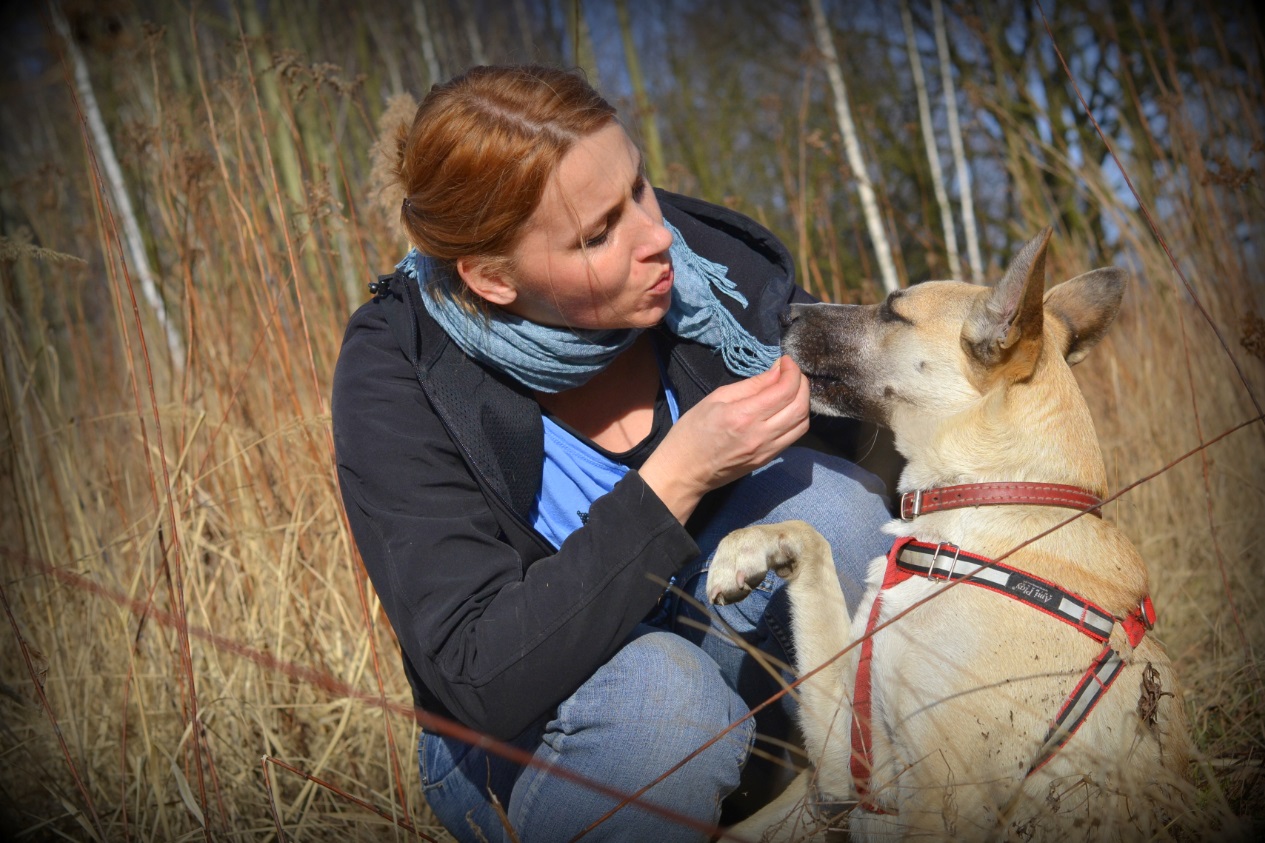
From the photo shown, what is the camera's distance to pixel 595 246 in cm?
174

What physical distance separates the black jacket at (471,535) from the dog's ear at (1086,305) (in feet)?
3.91

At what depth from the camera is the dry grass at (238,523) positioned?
2.11 metres

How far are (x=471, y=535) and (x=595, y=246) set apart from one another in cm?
64

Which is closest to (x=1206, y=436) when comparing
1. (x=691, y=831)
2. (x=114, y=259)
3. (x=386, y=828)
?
(x=691, y=831)

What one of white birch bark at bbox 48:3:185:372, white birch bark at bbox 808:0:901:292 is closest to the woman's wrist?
white birch bark at bbox 48:3:185:372

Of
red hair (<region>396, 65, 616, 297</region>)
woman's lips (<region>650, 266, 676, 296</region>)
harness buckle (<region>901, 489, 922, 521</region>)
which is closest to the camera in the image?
red hair (<region>396, 65, 616, 297</region>)

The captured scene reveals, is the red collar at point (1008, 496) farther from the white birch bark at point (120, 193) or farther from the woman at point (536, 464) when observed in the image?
the white birch bark at point (120, 193)

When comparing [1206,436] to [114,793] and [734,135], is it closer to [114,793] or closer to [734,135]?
[114,793]

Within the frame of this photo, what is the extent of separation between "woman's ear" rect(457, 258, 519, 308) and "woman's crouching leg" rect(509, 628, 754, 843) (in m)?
0.80

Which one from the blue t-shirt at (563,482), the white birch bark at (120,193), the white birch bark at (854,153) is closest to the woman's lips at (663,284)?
the blue t-shirt at (563,482)

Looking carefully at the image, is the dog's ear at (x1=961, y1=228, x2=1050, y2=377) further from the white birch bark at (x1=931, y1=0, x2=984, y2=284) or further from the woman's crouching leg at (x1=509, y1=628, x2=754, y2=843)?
the white birch bark at (x1=931, y1=0, x2=984, y2=284)

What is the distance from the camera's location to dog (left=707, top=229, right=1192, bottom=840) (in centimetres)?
157

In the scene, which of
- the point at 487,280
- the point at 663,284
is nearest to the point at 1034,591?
the point at 663,284

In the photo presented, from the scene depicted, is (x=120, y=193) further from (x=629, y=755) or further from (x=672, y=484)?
(x=629, y=755)
